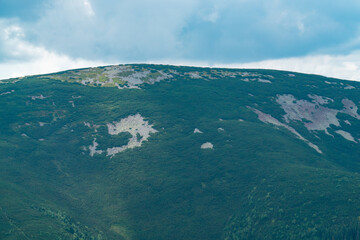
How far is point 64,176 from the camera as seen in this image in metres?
51.4

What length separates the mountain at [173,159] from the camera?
36.3 meters

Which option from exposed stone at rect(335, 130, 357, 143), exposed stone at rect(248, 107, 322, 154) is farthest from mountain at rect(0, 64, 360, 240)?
exposed stone at rect(335, 130, 357, 143)

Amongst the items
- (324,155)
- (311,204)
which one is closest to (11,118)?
(311,204)

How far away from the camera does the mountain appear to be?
3628 cm

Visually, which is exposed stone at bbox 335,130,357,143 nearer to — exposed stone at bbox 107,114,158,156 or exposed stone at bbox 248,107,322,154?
exposed stone at bbox 248,107,322,154

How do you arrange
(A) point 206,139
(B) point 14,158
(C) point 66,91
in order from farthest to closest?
1. (C) point 66,91
2. (A) point 206,139
3. (B) point 14,158

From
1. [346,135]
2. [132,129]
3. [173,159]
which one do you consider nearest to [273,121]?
[346,135]

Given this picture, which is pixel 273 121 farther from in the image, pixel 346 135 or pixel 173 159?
pixel 173 159

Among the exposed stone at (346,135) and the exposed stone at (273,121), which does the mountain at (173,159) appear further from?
the exposed stone at (346,135)

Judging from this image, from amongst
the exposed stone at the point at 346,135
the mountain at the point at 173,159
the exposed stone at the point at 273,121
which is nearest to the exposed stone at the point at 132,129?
the mountain at the point at 173,159

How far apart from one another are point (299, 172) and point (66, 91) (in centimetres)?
6751

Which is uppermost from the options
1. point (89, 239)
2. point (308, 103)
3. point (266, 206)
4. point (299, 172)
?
point (308, 103)

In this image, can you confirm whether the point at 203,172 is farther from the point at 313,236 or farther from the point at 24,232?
the point at 24,232

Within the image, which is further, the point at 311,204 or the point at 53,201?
the point at 53,201
